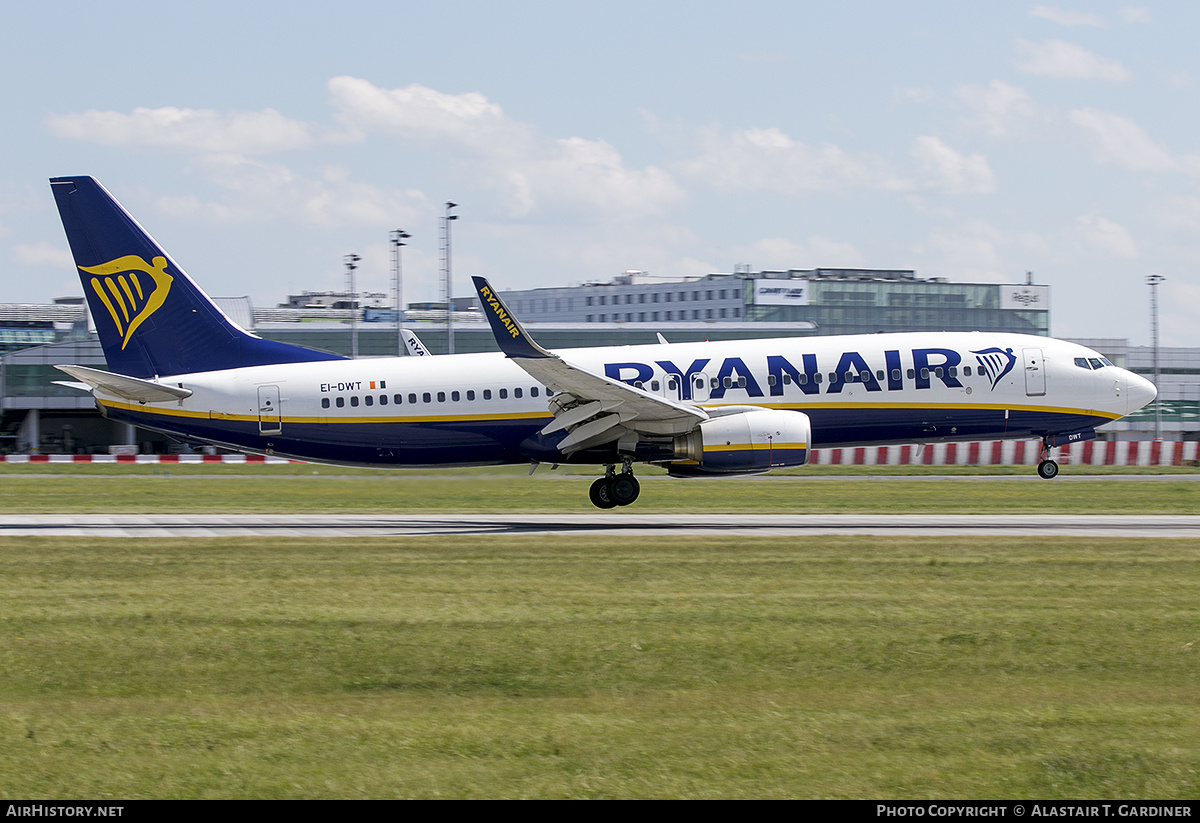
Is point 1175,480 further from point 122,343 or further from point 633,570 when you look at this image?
point 122,343

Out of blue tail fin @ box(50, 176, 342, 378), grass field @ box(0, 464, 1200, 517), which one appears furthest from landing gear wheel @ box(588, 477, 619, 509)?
blue tail fin @ box(50, 176, 342, 378)

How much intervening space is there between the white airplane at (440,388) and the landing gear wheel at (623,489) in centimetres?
3

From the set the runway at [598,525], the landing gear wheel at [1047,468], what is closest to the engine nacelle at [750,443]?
the runway at [598,525]

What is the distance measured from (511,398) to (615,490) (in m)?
3.50

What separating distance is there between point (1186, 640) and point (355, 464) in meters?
21.0

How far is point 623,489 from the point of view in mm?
30625

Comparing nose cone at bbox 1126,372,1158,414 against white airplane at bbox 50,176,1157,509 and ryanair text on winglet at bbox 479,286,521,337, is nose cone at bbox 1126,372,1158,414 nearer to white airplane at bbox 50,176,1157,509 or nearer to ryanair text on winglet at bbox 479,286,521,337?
white airplane at bbox 50,176,1157,509

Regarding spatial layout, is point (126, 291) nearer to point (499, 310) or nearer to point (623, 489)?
point (499, 310)

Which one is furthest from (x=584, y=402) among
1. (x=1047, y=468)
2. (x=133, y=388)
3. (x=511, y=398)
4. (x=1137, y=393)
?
(x=1137, y=393)

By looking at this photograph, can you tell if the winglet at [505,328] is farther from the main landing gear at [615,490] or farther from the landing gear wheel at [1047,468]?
the landing gear wheel at [1047,468]

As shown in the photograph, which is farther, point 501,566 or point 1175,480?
point 1175,480

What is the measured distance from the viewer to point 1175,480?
45.9m

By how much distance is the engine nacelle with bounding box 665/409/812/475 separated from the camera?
91.5 ft

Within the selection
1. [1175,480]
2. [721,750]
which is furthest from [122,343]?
[1175,480]
